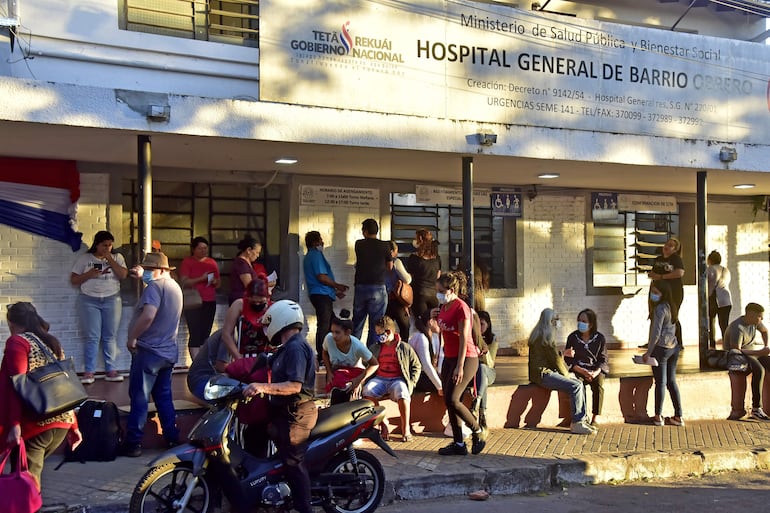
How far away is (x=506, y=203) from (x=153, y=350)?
285 inches

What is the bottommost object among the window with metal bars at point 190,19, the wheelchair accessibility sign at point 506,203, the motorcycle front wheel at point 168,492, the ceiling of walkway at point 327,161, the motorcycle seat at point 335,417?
the motorcycle front wheel at point 168,492

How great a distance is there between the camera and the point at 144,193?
27.1 ft

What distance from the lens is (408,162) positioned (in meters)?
10.5

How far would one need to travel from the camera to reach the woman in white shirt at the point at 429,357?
8.73 meters

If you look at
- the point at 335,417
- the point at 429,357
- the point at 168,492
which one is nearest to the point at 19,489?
the point at 168,492

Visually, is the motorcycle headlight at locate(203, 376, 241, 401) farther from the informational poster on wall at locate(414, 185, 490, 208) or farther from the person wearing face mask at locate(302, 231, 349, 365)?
the informational poster on wall at locate(414, 185, 490, 208)

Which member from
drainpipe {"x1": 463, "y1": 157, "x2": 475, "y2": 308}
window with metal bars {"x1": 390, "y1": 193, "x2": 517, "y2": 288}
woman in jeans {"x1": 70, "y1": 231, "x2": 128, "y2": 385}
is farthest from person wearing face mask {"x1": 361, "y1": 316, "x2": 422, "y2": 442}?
window with metal bars {"x1": 390, "y1": 193, "x2": 517, "y2": 288}

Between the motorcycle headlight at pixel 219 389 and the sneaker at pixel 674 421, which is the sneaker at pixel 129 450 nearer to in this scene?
the motorcycle headlight at pixel 219 389

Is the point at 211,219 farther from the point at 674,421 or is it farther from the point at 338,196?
the point at 674,421

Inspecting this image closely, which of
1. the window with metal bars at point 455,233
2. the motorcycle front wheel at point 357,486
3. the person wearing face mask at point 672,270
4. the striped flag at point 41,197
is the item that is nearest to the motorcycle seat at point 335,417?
the motorcycle front wheel at point 357,486

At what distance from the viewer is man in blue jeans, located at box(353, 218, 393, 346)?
1020 cm

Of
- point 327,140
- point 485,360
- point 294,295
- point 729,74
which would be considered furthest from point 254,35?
point 729,74

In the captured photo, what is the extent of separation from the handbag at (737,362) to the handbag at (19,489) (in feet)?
27.1

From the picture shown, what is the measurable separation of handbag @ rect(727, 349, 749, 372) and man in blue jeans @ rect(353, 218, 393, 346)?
4.31m
